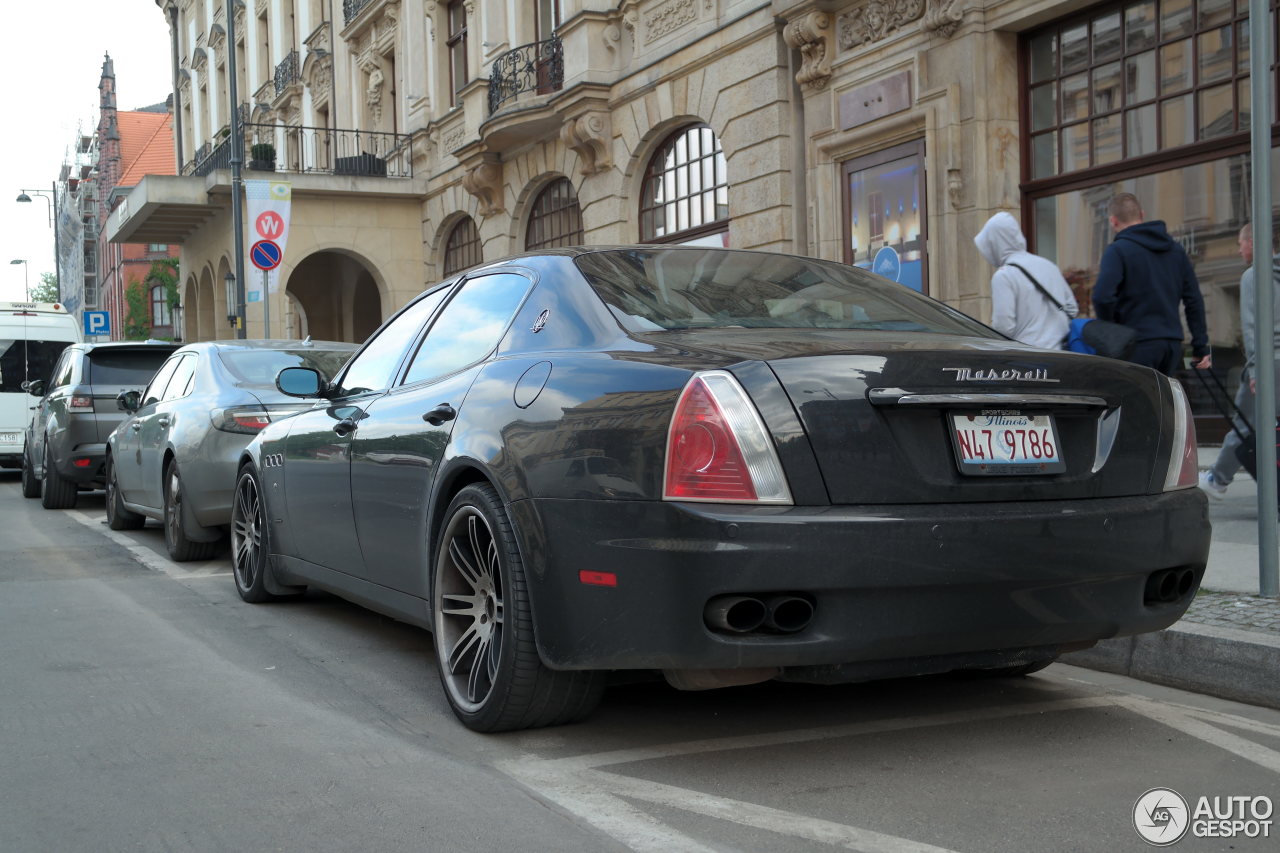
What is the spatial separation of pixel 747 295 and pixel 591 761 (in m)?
1.55

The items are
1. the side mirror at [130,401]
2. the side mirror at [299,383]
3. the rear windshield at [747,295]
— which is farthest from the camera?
the side mirror at [130,401]

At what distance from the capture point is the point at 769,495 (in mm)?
3398

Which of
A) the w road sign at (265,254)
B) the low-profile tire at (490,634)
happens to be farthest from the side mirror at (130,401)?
the w road sign at (265,254)

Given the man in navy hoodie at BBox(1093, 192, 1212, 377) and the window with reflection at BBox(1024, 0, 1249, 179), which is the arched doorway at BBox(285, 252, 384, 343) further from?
the man in navy hoodie at BBox(1093, 192, 1212, 377)

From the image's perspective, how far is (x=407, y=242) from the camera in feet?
87.8

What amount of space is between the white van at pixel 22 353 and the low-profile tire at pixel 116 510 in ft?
27.9

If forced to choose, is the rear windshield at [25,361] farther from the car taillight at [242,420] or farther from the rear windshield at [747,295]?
the rear windshield at [747,295]

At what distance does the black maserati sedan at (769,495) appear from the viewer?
3.41m

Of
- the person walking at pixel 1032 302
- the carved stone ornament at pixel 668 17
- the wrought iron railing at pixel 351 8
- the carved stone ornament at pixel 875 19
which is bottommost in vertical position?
the person walking at pixel 1032 302

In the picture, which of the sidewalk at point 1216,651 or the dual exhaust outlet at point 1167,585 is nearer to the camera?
the dual exhaust outlet at point 1167,585

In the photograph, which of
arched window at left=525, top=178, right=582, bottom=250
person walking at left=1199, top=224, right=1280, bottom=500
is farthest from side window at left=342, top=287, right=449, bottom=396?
arched window at left=525, top=178, right=582, bottom=250

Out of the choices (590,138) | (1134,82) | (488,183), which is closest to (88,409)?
Result: (590,138)

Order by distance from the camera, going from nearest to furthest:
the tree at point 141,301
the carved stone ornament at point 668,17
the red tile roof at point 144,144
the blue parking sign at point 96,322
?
the carved stone ornament at point 668,17 → the blue parking sign at point 96,322 → the tree at point 141,301 → the red tile roof at point 144,144

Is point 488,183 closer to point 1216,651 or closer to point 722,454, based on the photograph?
point 1216,651
